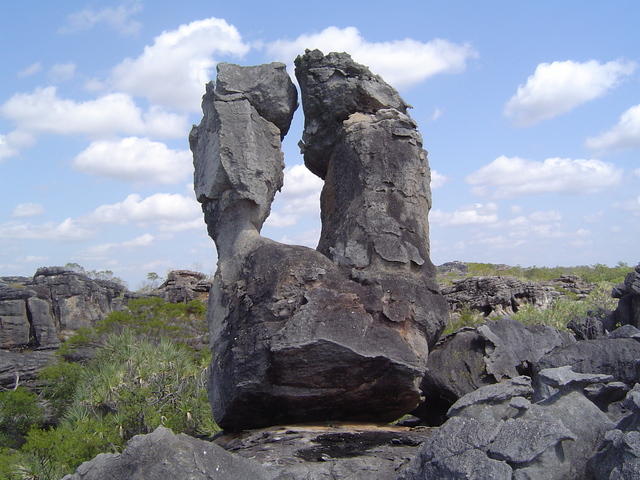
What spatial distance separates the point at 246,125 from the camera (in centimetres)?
629

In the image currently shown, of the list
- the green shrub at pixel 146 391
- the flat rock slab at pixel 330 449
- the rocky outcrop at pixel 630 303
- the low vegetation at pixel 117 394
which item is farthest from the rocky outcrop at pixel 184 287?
the flat rock slab at pixel 330 449

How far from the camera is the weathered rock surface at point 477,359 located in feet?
18.6

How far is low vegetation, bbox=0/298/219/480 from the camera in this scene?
926 cm

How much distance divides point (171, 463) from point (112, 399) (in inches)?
408

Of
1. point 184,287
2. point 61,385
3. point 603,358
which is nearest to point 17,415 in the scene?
point 61,385

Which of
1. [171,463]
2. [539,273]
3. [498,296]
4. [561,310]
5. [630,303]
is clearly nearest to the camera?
[171,463]

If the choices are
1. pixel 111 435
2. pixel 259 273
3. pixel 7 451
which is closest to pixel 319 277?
pixel 259 273

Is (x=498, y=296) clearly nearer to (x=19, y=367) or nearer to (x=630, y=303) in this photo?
(x=630, y=303)

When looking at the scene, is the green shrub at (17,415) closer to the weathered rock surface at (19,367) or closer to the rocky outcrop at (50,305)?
the weathered rock surface at (19,367)

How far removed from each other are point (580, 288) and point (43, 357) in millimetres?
21920

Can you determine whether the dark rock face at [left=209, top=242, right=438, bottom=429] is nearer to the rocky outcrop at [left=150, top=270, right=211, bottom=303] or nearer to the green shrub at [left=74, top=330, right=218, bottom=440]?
the green shrub at [left=74, top=330, right=218, bottom=440]

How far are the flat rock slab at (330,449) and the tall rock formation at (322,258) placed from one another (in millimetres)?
195

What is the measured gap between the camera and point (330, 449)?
4.48 meters

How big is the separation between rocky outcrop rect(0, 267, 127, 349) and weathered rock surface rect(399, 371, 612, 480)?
2391cm
